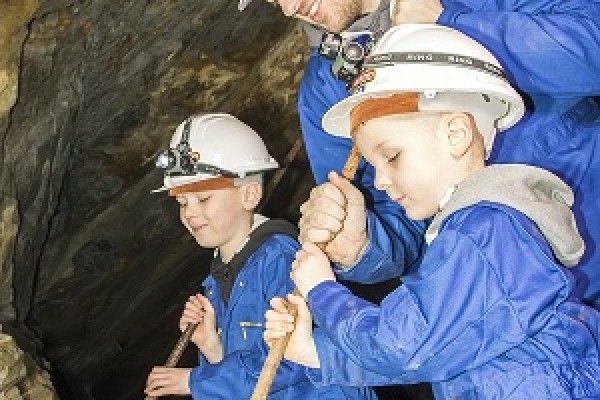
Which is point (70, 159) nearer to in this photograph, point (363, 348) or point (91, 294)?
point (91, 294)

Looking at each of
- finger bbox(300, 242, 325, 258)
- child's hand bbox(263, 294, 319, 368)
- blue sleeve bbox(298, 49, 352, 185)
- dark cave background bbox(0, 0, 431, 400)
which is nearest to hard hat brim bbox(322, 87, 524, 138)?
finger bbox(300, 242, 325, 258)

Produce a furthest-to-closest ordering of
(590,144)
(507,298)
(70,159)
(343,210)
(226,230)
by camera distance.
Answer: (70,159) → (226,230) → (590,144) → (343,210) → (507,298)

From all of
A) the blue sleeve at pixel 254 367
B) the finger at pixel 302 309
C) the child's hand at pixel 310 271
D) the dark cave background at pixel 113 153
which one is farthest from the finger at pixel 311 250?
the dark cave background at pixel 113 153

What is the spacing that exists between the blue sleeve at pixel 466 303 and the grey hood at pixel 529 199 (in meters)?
0.06

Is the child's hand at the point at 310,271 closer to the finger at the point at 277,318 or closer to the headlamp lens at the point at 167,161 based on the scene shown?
the finger at the point at 277,318

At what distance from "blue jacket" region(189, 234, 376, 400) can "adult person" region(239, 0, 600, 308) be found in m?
0.60

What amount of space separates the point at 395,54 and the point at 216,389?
1982 millimetres

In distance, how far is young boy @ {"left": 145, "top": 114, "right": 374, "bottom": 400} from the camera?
392 cm

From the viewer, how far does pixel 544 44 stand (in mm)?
2881

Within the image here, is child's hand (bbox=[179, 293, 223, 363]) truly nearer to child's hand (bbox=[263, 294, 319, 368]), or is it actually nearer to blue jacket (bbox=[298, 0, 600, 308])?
blue jacket (bbox=[298, 0, 600, 308])

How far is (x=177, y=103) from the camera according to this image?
6188 mm

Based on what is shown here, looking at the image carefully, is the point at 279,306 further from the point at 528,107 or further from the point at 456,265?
the point at 528,107

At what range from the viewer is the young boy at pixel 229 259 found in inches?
154

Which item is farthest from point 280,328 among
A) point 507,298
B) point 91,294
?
point 91,294
